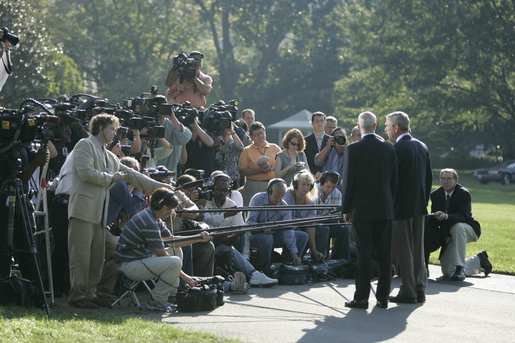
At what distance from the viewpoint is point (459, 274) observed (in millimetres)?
12133

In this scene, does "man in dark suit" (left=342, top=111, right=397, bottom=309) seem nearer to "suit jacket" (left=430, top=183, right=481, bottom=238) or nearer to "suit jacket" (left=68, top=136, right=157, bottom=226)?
"suit jacket" (left=68, top=136, right=157, bottom=226)

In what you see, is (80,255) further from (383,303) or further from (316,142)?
(316,142)

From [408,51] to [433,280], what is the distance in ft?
135

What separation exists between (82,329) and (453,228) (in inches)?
251

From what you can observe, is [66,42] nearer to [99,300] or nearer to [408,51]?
[408,51]

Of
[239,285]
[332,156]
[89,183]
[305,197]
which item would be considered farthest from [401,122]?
[332,156]

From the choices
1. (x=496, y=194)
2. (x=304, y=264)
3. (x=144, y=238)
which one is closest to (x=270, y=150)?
(x=304, y=264)

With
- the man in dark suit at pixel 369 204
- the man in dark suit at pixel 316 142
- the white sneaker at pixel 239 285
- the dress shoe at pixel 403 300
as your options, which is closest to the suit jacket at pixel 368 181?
the man in dark suit at pixel 369 204

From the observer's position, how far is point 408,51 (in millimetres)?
51875

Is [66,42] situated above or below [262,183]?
above

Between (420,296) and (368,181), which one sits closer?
(368,181)

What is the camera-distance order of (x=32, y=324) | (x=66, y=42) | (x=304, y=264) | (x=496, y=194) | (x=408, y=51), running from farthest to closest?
(x=66, y=42) → (x=408, y=51) → (x=496, y=194) → (x=304, y=264) → (x=32, y=324)

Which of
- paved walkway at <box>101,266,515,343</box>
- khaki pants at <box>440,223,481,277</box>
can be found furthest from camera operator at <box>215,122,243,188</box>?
khaki pants at <box>440,223,481,277</box>

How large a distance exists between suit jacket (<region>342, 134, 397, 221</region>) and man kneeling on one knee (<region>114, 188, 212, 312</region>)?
6.39 ft
